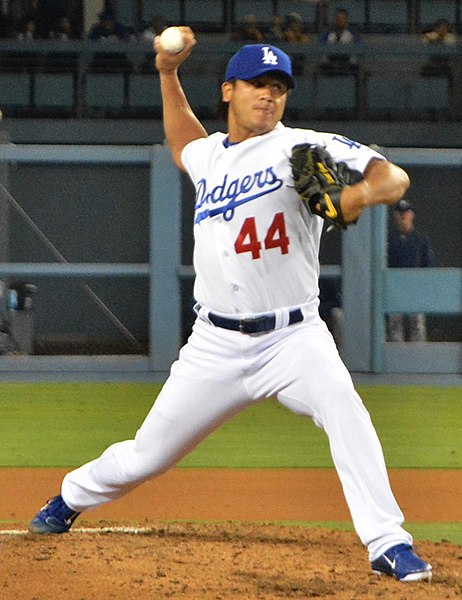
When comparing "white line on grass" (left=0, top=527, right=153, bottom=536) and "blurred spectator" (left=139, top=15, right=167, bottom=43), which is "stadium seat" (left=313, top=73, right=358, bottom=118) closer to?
"blurred spectator" (left=139, top=15, right=167, bottom=43)

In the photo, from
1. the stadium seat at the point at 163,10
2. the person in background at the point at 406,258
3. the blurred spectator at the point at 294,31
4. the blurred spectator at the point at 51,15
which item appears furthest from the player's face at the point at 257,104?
the stadium seat at the point at 163,10

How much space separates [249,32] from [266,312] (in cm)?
1197

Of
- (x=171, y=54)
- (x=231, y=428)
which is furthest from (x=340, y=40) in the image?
(x=171, y=54)

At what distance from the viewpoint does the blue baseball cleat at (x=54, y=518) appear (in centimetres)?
462

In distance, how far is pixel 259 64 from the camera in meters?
4.21

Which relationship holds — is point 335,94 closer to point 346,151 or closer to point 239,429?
point 239,429

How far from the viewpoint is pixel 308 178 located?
3910mm

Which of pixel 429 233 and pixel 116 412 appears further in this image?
pixel 429 233

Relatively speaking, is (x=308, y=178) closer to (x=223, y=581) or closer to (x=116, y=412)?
(x=223, y=581)

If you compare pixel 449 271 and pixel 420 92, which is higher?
pixel 420 92

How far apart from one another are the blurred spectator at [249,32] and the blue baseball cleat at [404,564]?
12301mm

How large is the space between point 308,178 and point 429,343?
22.8ft

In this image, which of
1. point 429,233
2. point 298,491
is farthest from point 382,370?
point 298,491

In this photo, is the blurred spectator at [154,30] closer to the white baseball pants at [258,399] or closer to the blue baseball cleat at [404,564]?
the white baseball pants at [258,399]
